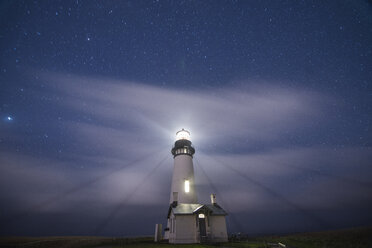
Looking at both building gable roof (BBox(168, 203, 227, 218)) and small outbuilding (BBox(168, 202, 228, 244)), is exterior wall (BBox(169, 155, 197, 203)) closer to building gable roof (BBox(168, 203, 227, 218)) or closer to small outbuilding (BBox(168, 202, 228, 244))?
building gable roof (BBox(168, 203, 227, 218))

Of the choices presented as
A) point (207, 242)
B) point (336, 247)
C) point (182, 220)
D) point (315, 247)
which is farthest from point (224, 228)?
point (336, 247)

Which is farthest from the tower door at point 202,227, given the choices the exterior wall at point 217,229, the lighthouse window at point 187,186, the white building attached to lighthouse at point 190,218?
the lighthouse window at point 187,186

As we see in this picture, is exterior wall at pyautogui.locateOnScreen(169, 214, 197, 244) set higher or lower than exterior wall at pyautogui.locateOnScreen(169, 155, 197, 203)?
lower

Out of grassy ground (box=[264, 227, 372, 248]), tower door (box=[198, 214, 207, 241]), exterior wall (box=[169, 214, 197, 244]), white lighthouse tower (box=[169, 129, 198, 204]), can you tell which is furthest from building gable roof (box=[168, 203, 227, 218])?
grassy ground (box=[264, 227, 372, 248])

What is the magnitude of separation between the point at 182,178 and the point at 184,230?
790 centimetres

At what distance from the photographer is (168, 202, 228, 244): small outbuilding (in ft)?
70.8

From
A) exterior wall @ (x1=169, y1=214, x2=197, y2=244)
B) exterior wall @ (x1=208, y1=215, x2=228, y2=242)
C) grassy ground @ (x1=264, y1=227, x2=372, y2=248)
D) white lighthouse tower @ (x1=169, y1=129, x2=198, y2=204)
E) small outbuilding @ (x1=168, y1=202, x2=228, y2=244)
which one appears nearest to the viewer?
grassy ground @ (x1=264, y1=227, x2=372, y2=248)

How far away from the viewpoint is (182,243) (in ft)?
69.1

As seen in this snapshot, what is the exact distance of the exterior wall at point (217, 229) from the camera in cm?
2284

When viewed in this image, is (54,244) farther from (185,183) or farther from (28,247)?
(185,183)

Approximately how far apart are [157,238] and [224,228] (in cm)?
948

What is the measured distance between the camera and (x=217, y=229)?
917 inches

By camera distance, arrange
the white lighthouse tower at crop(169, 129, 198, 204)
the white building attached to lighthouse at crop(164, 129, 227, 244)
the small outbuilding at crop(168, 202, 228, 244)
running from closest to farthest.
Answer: the small outbuilding at crop(168, 202, 228, 244), the white building attached to lighthouse at crop(164, 129, 227, 244), the white lighthouse tower at crop(169, 129, 198, 204)

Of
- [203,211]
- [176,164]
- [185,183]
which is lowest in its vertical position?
[203,211]
